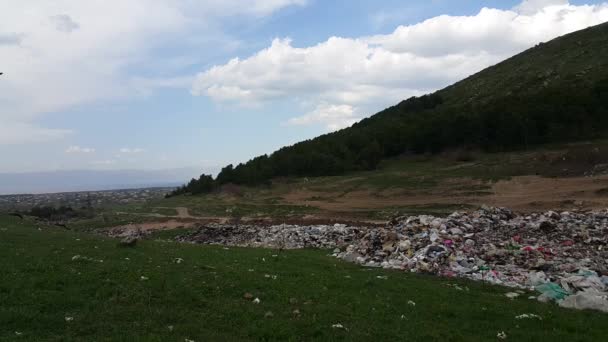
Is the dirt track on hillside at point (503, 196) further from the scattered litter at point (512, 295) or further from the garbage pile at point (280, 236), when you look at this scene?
the scattered litter at point (512, 295)

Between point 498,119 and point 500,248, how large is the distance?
45485 millimetres

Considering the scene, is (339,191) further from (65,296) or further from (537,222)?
(65,296)

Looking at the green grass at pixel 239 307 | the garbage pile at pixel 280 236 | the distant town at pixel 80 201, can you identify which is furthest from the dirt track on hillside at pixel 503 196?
the distant town at pixel 80 201

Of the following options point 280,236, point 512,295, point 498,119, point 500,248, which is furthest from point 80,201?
point 512,295

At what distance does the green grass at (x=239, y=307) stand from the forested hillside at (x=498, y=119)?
48659mm

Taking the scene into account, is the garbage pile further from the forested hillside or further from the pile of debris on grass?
the forested hillside

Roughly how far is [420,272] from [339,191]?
36.8 metres

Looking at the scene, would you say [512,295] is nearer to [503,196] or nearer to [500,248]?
[500,248]

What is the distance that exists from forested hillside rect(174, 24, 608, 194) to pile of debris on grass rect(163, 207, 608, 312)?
3612 cm

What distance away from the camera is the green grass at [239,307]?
8000mm

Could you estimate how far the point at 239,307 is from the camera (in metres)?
9.38

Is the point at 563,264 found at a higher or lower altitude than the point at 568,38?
lower

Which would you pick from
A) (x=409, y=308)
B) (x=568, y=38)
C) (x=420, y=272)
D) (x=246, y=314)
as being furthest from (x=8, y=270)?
(x=568, y=38)

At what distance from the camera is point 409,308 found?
33.9ft
